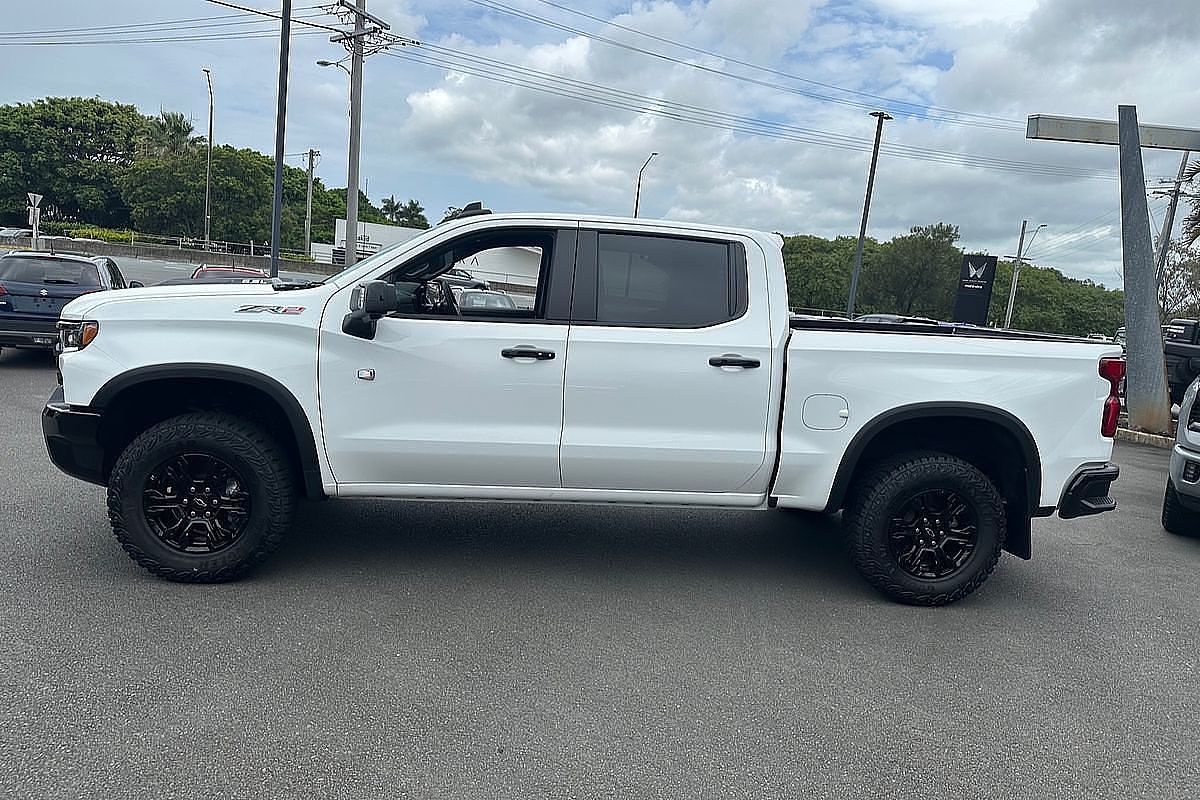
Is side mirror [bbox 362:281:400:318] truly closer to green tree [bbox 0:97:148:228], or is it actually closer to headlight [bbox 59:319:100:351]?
headlight [bbox 59:319:100:351]

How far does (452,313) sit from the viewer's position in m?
4.60

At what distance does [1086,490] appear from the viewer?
185 inches

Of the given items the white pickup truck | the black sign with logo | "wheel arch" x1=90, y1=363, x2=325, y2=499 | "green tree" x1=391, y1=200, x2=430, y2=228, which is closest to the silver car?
the white pickup truck

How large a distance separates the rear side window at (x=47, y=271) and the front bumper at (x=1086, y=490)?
450 inches

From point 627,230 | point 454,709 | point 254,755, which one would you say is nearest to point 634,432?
point 627,230

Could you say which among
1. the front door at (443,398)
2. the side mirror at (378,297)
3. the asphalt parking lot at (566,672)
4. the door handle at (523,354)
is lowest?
the asphalt parking lot at (566,672)

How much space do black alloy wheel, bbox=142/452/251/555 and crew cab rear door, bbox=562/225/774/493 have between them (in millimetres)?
1699

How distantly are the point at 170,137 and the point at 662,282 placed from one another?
242 feet

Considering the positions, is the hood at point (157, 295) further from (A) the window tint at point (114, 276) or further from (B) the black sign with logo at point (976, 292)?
(B) the black sign with logo at point (976, 292)

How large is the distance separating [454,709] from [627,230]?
2.61m

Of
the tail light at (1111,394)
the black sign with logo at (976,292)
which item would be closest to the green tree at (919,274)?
the black sign with logo at (976,292)

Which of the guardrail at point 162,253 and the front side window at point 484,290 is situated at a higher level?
the front side window at point 484,290

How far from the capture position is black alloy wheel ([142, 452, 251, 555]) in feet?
14.6

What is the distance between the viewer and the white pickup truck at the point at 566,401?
4383 millimetres
